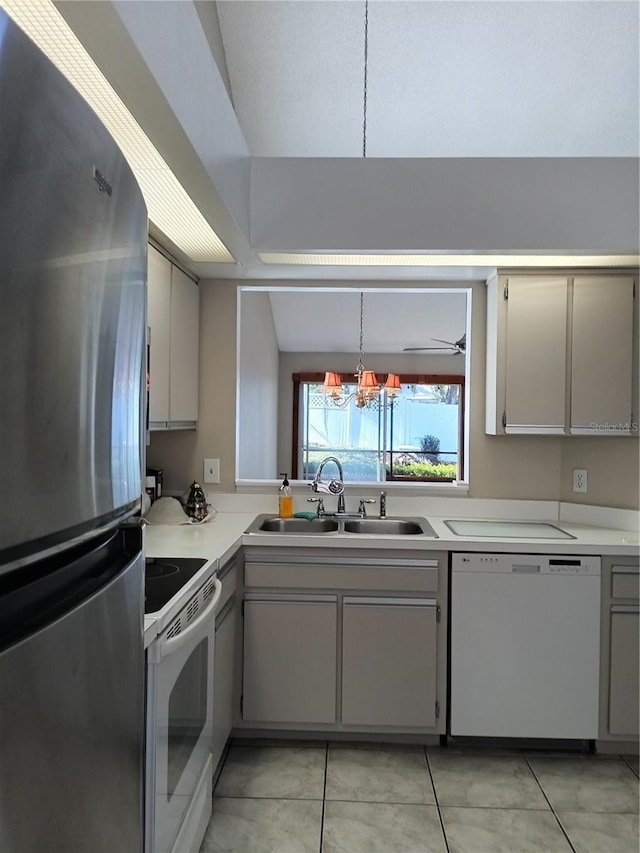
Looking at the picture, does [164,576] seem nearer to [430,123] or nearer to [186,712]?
[186,712]

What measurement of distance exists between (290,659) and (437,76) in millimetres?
2674

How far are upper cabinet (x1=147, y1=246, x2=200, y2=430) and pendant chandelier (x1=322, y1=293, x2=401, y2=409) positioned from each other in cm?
215

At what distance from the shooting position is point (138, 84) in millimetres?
1092

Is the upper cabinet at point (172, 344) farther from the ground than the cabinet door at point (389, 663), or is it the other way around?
the upper cabinet at point (172, 344)

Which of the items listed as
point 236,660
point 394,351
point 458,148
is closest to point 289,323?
point 394,351

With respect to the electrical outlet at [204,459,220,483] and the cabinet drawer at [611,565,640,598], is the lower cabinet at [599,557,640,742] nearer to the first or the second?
the cabinet drawer at [611,565,640,598]

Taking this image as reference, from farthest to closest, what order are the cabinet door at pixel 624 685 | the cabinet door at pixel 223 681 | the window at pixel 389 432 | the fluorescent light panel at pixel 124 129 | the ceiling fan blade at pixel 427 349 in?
the window at pixel 389 432, the ceiling fan blade at pixel 427 349, the cabinet door at pixel 624 685, the cabinet door at pixel 223 681, the fluorescent light panel at pixel 124 129

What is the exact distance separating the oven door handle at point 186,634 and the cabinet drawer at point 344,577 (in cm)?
61

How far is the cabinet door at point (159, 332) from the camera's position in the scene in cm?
216

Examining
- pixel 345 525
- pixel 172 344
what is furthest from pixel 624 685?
pixel 172 344

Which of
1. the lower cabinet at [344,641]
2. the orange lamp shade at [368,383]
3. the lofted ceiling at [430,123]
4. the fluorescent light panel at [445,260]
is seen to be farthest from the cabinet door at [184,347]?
the orange lamp shade at [368,383]

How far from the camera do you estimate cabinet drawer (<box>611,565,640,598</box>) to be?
229 centimetres

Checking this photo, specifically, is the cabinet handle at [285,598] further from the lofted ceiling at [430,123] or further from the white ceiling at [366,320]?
the white ceiling at [366,320]

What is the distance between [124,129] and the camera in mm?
1271
